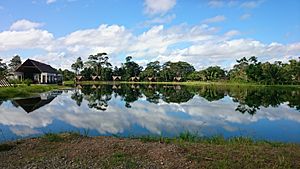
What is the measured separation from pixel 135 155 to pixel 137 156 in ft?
0.28

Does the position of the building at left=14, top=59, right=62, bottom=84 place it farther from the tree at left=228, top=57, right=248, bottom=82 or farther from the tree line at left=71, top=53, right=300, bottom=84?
the tree at left=228, top=57, right=248, bottom=82

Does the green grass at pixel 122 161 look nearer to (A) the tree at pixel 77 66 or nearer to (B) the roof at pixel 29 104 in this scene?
(B) the roof at pixel 29 104

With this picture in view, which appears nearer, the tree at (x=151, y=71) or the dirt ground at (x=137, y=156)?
the dirt ground at (x=137, y=156)

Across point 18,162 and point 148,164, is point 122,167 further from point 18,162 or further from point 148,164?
point 18,162

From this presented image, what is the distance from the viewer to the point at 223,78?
71.6 m

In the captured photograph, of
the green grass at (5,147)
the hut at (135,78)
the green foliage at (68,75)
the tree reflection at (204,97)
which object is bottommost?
the tree reflection at (204,97)

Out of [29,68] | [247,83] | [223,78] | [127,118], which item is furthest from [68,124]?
[223,78]

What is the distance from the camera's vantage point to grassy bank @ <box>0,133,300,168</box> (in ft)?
17.9

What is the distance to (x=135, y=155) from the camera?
6.05 meters

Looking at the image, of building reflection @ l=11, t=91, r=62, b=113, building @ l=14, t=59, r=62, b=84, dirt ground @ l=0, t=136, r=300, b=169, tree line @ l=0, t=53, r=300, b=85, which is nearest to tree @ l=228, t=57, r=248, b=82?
tree line @ l=0, t=53, r=300, b=85

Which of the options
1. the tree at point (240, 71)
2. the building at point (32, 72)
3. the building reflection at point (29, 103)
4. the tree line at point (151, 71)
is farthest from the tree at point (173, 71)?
the building reflection at point (29, 103)

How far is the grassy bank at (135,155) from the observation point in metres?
5.45

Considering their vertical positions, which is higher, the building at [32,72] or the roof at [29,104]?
the building at [32,72]

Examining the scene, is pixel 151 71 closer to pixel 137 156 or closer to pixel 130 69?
pixel 130 69
